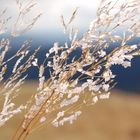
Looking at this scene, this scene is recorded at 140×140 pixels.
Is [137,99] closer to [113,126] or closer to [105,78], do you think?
[113,126]

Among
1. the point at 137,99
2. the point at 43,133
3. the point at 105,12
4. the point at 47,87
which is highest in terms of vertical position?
the point at 105,12

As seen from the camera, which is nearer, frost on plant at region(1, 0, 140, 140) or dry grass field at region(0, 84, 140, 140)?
frost on plant at region(1, 0, 140, 140)

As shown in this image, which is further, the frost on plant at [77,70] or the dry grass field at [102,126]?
the dry grass field at [102,126]

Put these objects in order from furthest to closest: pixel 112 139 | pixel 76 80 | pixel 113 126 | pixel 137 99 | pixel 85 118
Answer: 1. pixel 137 99
2. pixel 85 118
3. pixel 113 126
4. pixel 112 139
5. pixel 76 80

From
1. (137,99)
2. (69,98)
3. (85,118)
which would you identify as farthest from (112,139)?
(69,98)

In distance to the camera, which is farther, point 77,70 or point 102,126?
point 102,126

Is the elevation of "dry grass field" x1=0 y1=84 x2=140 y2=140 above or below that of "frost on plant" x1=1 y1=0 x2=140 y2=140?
below

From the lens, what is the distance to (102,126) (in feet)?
33.2

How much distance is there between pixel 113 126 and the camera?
10.1m

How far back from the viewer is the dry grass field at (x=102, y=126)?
9.32 meters

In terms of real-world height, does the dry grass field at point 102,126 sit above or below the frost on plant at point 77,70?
below

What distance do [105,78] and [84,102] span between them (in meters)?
0.13

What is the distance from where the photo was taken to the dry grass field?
9320 mm

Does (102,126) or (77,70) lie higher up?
(77,70)
